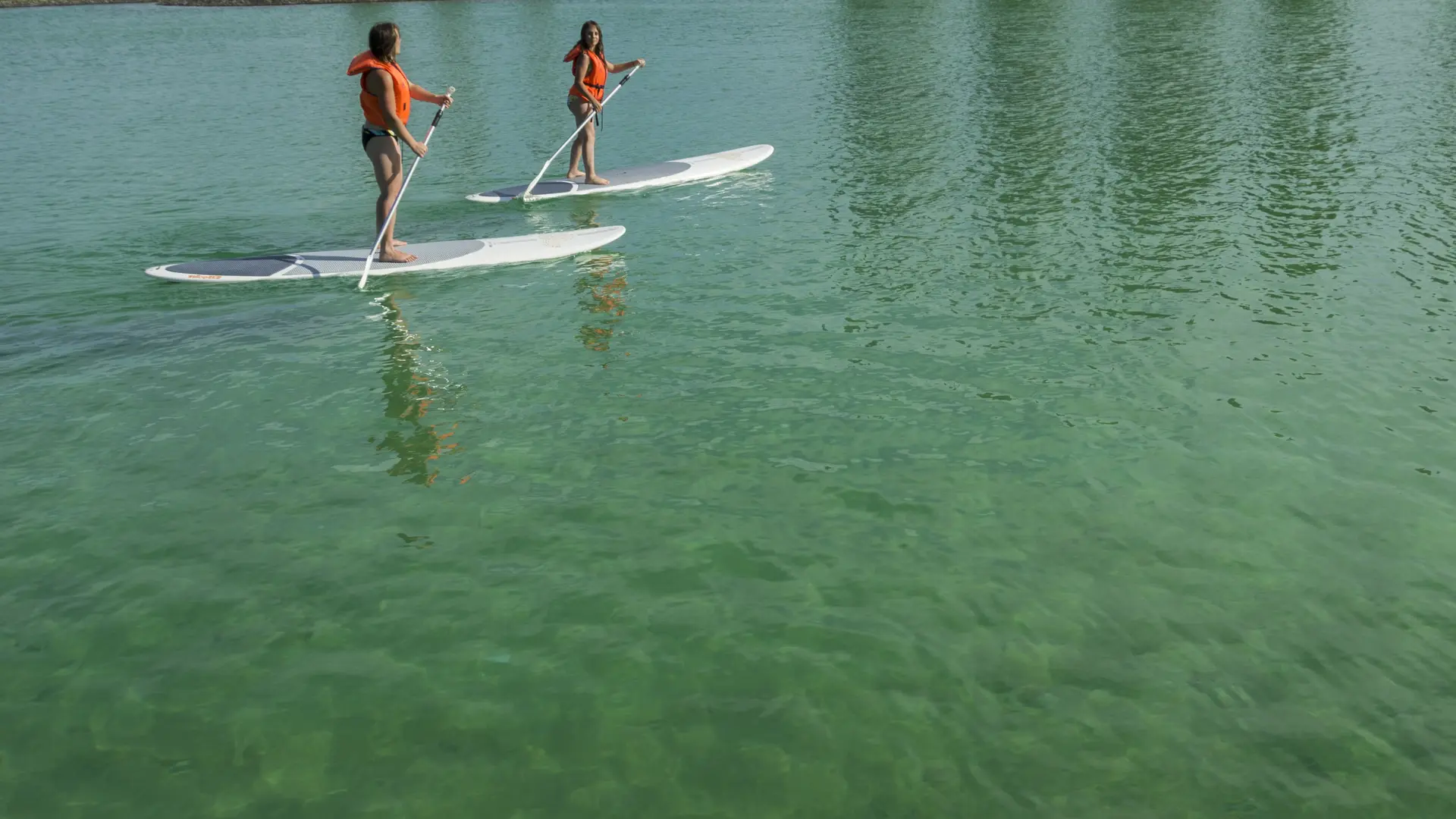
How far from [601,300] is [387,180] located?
10.1ft

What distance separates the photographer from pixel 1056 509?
27.8 feet

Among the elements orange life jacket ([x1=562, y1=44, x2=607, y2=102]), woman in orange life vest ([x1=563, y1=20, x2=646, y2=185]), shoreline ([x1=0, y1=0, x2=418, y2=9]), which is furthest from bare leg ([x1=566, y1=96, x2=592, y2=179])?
shoreline ([x1=0, y1=0, x2=418, y2=9])

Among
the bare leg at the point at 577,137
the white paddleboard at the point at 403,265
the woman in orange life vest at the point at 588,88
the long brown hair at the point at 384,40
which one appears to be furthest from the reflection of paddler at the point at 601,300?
Result: the bare leg at the point at 577,137

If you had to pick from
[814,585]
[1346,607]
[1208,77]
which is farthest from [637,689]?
[1208,77]

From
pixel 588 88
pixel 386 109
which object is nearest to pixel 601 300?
pixel 386 109

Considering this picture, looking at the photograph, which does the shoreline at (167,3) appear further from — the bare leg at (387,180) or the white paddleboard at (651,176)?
the bare leg at (387,180)

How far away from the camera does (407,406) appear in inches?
418

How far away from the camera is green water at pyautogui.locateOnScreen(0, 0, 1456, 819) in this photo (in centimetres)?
610

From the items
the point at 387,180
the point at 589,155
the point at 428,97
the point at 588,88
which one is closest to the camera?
the point at 387,180

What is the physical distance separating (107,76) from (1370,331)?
3538cm

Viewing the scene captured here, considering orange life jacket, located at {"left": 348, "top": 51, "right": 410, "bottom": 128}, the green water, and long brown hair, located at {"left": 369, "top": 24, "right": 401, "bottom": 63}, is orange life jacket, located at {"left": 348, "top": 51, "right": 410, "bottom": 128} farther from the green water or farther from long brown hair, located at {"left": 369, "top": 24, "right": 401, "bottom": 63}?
the green water

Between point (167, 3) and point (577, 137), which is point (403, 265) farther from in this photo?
point (167, 3)

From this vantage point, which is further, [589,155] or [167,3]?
[167,3]

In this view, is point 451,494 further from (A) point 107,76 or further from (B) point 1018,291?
(A) point 107,76
